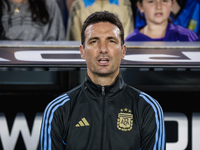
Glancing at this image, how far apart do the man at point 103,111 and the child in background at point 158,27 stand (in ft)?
3.58

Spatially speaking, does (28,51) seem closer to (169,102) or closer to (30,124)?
(30,124)

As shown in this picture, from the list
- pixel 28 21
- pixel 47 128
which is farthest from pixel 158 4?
pixel 47 128

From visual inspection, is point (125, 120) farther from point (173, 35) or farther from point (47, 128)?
point (173, 35)

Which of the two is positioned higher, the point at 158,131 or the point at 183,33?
the point at 183,33

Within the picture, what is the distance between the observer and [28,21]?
1.94 meters

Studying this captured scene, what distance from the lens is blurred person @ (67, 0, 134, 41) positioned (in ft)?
6.73

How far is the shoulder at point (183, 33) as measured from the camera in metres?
1.90

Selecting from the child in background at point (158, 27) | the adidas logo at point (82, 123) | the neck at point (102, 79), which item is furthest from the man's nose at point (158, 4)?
the adidas logo at point (82, 123)

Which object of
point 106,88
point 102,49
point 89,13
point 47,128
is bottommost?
point 47,128

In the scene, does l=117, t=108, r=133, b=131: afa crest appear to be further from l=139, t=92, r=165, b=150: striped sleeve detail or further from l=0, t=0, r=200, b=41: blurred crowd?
l=0, t=0, r=200, b=41: blurred crowd

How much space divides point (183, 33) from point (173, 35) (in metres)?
0.09

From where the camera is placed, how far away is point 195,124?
4.18 ft

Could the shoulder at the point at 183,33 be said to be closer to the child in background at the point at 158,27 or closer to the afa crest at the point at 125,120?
the child in background at the point at 158,27

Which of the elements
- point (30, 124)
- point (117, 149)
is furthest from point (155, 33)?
point (117, 149)
